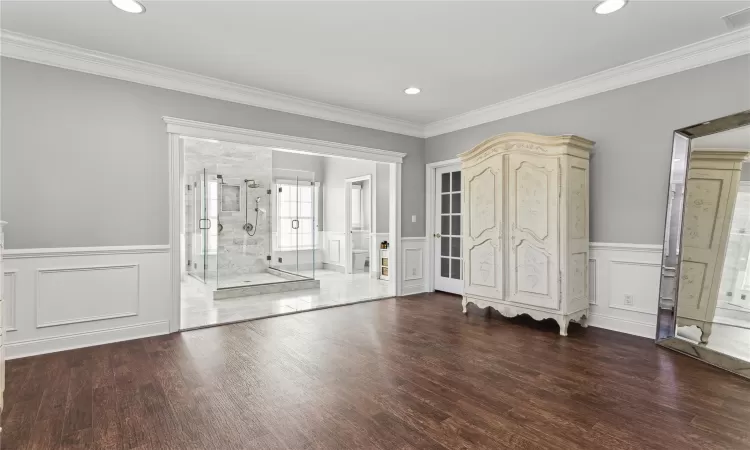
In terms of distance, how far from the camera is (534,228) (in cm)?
376

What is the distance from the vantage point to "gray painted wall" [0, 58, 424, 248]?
3.06 m

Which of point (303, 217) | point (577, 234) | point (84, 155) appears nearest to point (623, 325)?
point (577, 234)

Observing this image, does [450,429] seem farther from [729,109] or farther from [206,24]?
[729,109]

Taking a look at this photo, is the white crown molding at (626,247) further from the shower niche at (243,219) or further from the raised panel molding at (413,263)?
the shower niche at (243,219)

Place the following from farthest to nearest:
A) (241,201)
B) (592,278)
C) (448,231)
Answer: (241,201)
(448,231)
(592,278)

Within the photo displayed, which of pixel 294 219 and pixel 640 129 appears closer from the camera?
Result: pixel 640 129

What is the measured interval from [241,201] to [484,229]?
4.68 m

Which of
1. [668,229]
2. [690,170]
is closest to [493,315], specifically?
[668,229]

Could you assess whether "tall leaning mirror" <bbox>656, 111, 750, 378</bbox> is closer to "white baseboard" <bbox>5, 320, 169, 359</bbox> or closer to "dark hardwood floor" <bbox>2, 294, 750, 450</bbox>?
"dark hardwood floor" <bbox>2, 294, 750, 450</bbox>

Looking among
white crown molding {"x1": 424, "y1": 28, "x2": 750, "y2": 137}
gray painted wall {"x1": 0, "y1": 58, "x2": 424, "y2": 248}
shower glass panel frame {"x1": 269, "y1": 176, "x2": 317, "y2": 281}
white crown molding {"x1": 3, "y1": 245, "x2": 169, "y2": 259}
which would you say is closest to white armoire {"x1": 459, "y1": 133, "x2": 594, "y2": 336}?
white crown molding {"x1": 424, "y1": 28, "x2": 750, "y2": 137}

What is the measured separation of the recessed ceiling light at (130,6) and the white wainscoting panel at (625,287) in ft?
14.3

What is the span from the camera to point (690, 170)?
3.10 meters

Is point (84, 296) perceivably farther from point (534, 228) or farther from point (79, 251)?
point (534, 228)

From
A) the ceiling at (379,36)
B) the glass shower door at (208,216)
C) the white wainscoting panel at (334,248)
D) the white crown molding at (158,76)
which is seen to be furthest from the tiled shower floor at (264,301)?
the ceiling at (379,36)
